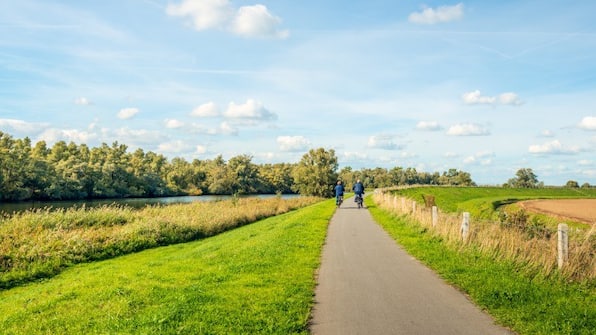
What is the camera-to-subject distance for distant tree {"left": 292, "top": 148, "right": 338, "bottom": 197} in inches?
3120

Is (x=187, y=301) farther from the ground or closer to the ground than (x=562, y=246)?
closer to the ground

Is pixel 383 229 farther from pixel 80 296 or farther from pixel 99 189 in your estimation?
pixel 99 189

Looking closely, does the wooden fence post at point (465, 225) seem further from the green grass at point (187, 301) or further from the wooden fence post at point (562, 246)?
the green grass at point (187, 301)

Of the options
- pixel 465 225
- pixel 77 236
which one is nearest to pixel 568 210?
pixel 465 225

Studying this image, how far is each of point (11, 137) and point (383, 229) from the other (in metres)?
83.9

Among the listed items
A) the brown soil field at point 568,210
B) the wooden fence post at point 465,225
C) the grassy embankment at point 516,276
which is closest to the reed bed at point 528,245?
the grassy embankment at point 516,276

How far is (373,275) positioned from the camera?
34.8 ft

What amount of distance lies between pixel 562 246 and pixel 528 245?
1.12 m

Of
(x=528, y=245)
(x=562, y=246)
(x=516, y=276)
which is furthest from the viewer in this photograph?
(x=528, y=245)

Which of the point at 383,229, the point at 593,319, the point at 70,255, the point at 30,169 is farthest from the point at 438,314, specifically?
the point at 30,169

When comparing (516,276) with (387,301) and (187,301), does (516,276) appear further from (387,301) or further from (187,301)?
Result: (187,301)

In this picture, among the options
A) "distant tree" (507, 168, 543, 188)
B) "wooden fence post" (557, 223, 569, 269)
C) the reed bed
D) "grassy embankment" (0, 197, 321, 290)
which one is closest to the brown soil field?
the reed bed

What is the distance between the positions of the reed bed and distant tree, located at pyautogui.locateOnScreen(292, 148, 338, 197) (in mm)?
62527

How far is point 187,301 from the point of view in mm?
8164
